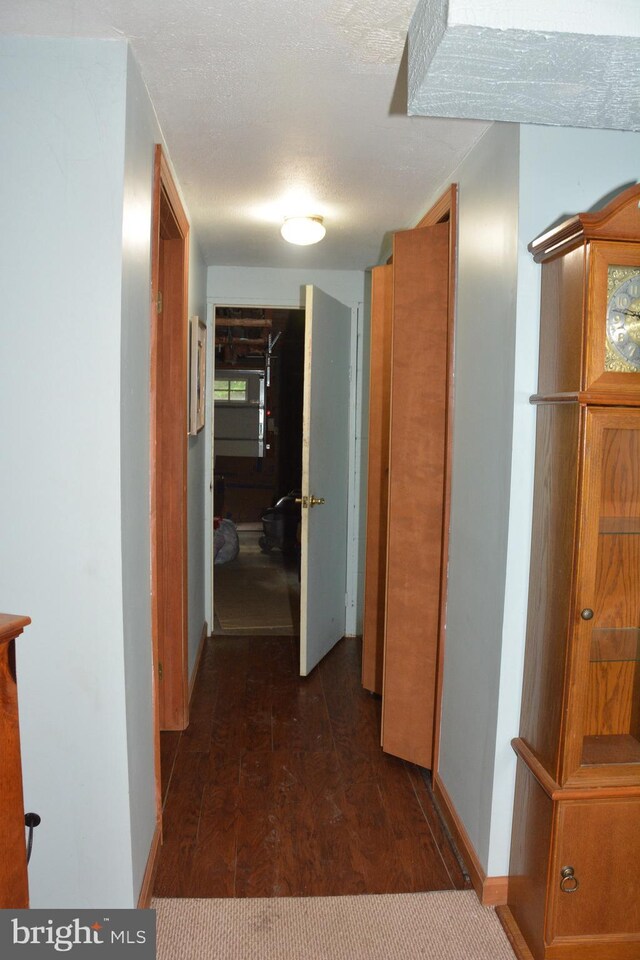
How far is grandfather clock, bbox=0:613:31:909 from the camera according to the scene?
1199 mm

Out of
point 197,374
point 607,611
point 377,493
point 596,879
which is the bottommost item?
point 596,879

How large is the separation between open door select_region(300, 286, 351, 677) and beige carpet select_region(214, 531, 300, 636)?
571mm

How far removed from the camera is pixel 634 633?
1948 mm

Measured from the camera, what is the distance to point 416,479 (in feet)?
9.70

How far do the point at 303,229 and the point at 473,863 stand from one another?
2.66 metres

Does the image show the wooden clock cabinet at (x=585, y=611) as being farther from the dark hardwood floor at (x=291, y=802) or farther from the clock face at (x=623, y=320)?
the dark hardwood floor at (x=291, y=802)

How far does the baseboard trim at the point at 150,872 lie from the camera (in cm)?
206

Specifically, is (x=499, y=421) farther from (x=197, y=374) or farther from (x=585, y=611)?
(x=197, y=374)

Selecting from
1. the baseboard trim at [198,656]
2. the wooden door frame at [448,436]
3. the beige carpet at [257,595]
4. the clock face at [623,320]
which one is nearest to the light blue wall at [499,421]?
the wooden door frame at [448,436]

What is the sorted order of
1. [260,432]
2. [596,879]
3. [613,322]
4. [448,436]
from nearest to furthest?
[613,322] < [596,879] < [448,436] < [260,432]

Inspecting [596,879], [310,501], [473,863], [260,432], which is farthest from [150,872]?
[260,432]

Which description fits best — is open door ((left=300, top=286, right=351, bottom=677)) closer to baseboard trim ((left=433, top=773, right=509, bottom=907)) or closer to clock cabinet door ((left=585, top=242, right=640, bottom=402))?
baseboard trim ((left=433, top=773, right=509, bottom=907))

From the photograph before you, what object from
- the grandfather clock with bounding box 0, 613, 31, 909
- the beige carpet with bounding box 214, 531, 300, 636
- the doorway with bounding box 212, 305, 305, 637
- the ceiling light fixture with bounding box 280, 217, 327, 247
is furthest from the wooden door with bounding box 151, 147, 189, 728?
the doorway with bounding box 212, 305, 305, 637

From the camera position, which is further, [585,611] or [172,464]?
[172,464]
